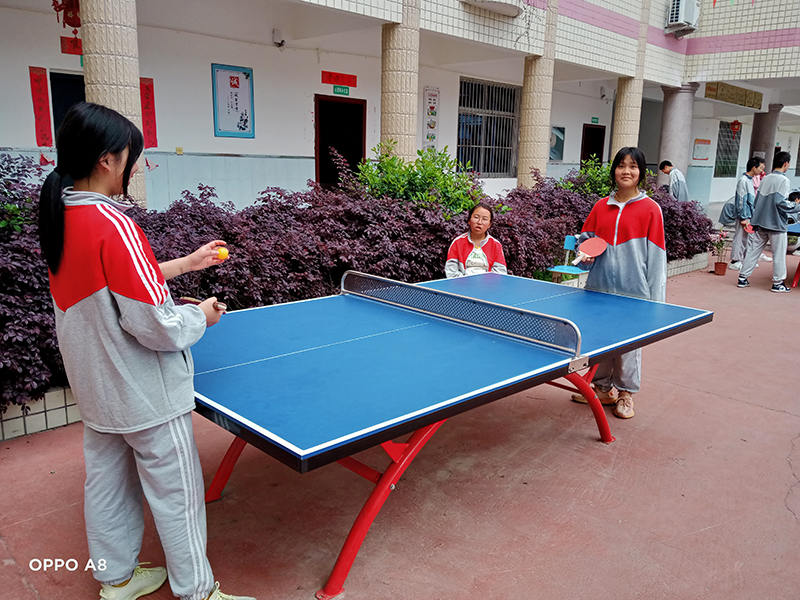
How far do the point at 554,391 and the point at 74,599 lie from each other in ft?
10.7

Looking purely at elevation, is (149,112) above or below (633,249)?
above

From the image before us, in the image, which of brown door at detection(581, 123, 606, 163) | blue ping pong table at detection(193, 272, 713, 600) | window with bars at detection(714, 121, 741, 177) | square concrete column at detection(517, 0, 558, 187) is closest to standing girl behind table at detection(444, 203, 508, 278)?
blue ping pong table at detection(193, 272, 713, 600)

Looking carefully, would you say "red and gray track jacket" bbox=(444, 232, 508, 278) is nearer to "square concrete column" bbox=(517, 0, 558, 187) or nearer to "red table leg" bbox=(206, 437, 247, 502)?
"red table leg" bbox=(206, 437, 247, 502)

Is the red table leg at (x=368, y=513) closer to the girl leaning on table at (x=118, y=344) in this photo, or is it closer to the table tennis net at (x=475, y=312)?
the girl leaning on table at (x=118, y=344)

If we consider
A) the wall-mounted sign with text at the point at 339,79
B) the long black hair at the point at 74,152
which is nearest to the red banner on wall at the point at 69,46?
the wall-mounted sign with text at the point at 339,79

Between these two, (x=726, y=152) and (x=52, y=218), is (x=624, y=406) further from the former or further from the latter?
(x=726, y=152)

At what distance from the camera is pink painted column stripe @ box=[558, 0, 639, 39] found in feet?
35.1

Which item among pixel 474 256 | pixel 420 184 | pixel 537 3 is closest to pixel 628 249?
pixel 474 256

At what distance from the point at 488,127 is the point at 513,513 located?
11601 mm

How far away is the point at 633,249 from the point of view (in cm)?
386

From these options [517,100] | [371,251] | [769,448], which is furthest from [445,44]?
[769,448]

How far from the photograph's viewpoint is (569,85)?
1507 centimetres

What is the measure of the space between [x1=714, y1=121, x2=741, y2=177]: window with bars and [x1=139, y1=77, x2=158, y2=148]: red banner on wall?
1919cm

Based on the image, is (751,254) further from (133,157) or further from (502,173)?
(133,157)
